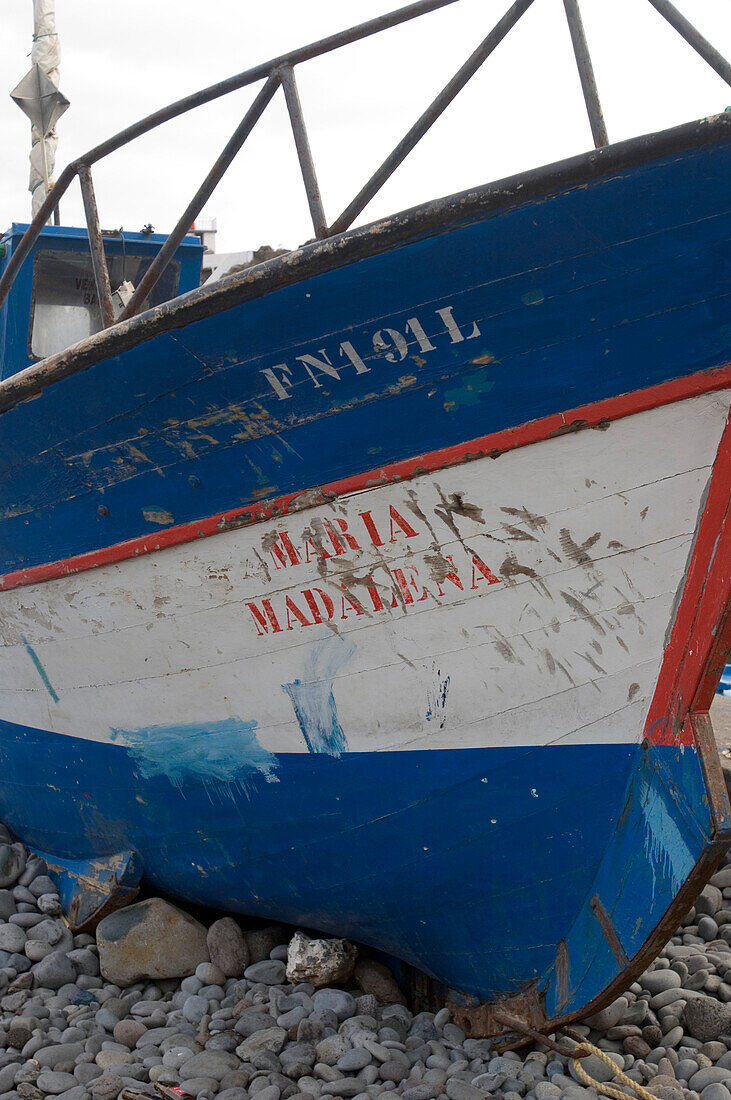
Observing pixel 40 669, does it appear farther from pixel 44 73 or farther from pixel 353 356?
pixel 44 73

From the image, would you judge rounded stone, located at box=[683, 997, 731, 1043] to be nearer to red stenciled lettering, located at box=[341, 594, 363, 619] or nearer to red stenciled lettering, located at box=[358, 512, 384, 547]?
red stenciled lettering, located at box=[341, 594, 363, 619]

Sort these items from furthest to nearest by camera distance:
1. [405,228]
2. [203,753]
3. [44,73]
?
[44,73], [203,753], [405,228]

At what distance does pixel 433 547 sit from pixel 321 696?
2.33 ft

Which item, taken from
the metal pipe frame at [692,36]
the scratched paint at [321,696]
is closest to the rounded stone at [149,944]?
the scratched paint at [321,696]

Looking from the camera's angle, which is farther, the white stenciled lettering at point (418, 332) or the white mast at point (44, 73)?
the white mast at point (44, 73)

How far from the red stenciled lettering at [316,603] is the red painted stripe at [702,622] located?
1.05 meters

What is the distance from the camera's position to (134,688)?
3527 millimetres

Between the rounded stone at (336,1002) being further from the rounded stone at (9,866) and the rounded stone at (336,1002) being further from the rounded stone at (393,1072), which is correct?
the rounded stone at (9,866)

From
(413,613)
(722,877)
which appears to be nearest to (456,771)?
(413,613)

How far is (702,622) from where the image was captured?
2.53 metres

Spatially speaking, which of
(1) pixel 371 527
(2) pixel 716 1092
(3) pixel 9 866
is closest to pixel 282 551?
(1) pixel 371 527

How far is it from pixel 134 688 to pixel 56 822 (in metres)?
1.18

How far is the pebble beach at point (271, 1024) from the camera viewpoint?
2.94 meters

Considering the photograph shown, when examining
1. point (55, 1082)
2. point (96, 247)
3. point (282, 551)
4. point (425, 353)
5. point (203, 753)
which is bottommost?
point (55, 1082)
